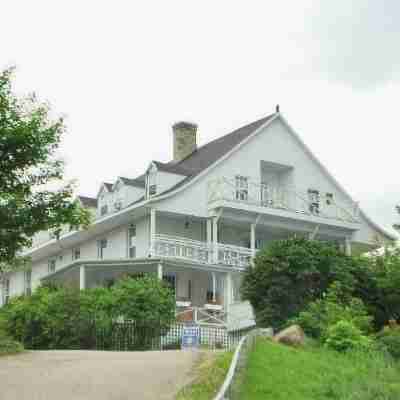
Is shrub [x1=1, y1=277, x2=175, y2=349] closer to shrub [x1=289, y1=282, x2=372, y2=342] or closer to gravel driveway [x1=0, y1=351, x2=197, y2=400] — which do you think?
gravel driveway [x1=0, y1=351, x2=197, y2=400]

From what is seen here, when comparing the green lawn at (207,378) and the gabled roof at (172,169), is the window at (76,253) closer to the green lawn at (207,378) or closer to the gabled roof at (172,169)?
the gabled roof at (172,169)

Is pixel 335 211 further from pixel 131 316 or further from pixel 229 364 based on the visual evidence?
pixel 229 364

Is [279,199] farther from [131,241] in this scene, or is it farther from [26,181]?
[26,181]

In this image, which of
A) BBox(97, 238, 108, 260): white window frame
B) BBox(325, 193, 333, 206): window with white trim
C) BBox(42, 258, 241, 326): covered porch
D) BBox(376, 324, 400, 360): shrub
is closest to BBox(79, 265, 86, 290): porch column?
BBox(42, 258, 241, 326): covered porch

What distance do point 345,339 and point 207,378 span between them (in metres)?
5.12

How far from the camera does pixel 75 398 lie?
1553 cm

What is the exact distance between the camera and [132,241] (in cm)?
4116

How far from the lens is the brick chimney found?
4512 centimetres

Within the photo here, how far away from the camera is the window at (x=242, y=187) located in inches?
1602

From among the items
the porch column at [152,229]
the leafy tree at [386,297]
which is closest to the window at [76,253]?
the porch column at [152,229]

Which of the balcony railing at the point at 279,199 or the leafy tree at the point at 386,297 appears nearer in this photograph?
the leafy tree at the point at 386,297

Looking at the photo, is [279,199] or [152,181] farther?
[279,199]

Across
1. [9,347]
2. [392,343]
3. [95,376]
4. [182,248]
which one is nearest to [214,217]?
[182,248]

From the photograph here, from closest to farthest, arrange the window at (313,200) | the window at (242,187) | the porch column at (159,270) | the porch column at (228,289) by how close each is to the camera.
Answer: the porch column at (159,270)
the porch column at (228,289)
the window at (242,187)
the window at (313,200)
